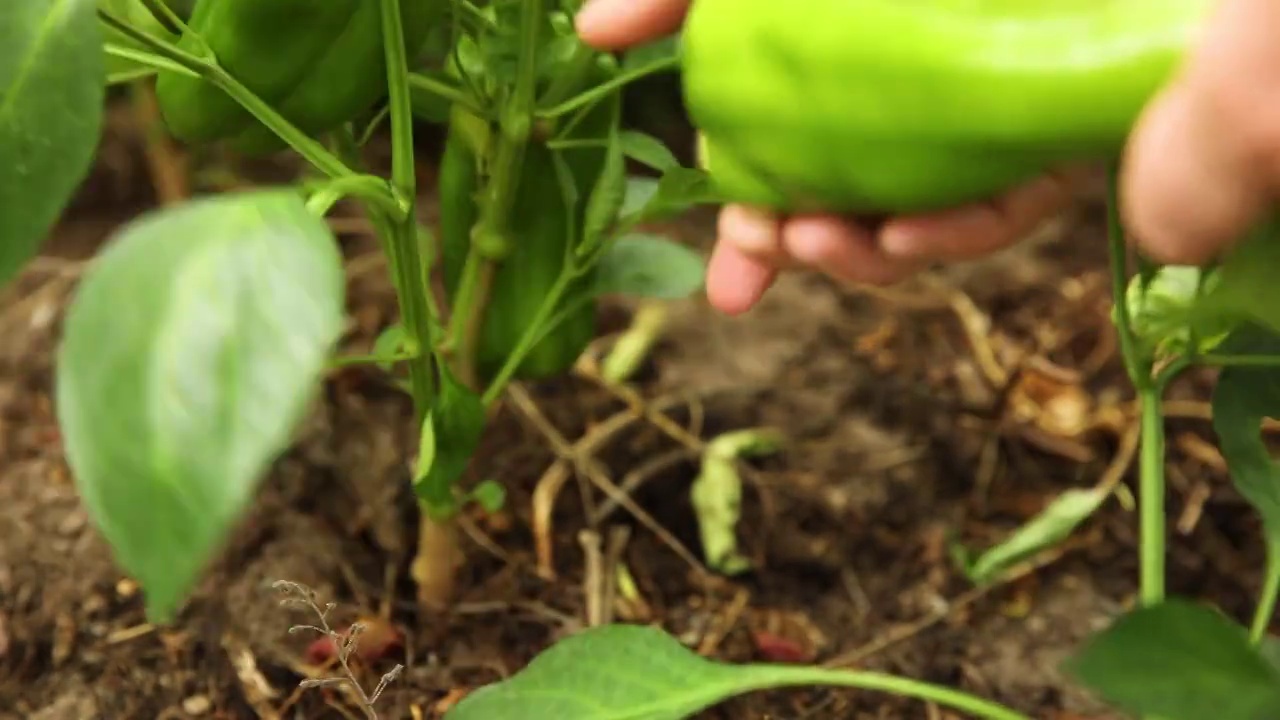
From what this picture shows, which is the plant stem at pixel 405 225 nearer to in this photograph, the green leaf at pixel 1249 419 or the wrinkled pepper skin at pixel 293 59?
the wrinkled pepper skin at pixel 293 59

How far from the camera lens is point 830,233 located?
53cm

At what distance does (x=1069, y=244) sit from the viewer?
48.3 inches

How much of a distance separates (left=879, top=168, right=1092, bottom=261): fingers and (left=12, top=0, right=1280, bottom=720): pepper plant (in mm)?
21

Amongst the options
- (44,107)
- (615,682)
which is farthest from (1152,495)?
(44,107)

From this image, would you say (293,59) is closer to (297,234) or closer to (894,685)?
(297,234)

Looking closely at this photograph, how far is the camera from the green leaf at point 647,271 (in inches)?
28.9

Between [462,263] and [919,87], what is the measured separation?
1.23 ft

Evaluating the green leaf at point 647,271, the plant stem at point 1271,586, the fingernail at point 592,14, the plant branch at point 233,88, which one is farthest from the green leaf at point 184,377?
the plant stem at point 1271,586

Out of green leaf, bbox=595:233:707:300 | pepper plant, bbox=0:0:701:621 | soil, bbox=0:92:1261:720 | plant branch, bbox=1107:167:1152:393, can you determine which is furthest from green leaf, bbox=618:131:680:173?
soil, bbox=0:92:1261:720

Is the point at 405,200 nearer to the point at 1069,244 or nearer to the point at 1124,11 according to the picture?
the point at 1124,11

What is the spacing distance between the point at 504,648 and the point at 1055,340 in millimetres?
614

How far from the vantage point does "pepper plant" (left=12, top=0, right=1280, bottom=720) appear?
33 cm

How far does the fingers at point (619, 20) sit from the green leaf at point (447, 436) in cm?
19

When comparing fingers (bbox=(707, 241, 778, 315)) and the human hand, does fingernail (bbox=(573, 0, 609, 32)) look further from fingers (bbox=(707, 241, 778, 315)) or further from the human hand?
fingers (bbox=(707, 241, 778, 315))
